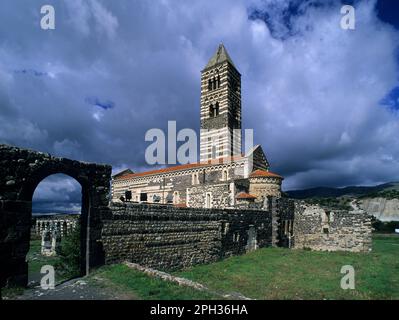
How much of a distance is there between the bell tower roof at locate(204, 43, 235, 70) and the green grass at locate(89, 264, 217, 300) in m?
38.9

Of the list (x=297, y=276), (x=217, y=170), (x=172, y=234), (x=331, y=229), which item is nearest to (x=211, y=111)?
(x=217, y=170)

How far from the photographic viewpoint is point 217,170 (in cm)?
3472

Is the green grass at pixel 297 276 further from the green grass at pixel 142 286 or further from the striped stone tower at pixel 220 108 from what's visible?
the striped stone tower at pixel 220 108

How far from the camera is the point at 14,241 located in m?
8.76

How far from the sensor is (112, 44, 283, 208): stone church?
29781mm

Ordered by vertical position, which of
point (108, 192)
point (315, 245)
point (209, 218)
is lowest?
point (315, 245)

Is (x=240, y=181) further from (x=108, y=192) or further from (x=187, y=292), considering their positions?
(x=187, y=292)

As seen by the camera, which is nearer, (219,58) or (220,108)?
(220,108)

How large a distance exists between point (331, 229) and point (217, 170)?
1440 centimetres

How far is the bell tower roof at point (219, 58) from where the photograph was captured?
44531 mm

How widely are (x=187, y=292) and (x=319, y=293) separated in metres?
5.32

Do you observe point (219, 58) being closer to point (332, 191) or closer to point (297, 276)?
Answer: point (297, 276)

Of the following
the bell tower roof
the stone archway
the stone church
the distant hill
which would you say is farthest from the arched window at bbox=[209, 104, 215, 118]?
the distant hill
